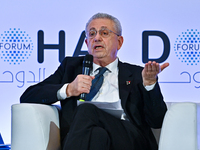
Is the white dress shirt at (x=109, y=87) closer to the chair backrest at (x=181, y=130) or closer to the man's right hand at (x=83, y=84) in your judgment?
the man's right hand at (x=83, y=84)

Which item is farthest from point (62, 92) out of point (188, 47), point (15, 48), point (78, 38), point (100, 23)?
point (188, 47)

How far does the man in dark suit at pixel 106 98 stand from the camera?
5.47 ft

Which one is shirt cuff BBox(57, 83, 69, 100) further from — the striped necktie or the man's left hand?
the man's left hand

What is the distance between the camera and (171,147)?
1650mm

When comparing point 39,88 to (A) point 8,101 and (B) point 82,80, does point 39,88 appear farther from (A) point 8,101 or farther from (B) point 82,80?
(A) point 8,101

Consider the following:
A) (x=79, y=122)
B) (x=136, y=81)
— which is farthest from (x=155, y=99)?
(x=79, y=122)

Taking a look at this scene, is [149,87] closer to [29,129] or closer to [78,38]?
[29,129]

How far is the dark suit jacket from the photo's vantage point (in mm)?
2004

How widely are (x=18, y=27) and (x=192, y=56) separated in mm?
1718

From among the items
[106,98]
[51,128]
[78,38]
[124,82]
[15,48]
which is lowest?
[51,128]

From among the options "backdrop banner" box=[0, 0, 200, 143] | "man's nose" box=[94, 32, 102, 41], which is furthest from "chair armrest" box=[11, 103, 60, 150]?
"backdrop banner" box=[0, 0, 200, 143]

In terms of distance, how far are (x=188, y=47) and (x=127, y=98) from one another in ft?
4.62

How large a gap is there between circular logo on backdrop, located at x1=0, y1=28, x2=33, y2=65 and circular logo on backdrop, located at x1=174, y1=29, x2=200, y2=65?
1439mm

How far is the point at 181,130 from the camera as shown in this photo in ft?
5.42
